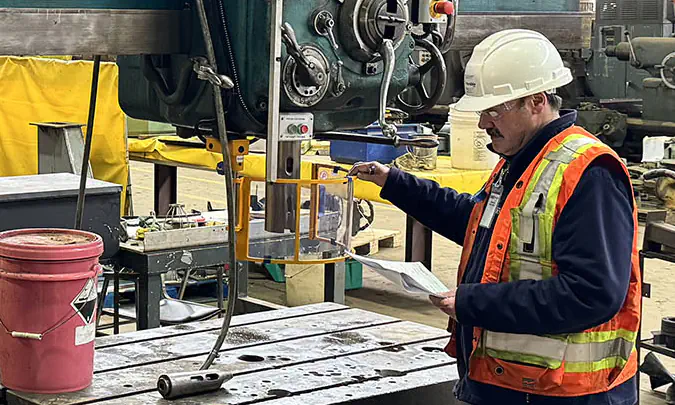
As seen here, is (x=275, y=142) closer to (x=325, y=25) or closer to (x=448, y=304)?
(x=325, y=25)

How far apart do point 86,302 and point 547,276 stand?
1.02 m

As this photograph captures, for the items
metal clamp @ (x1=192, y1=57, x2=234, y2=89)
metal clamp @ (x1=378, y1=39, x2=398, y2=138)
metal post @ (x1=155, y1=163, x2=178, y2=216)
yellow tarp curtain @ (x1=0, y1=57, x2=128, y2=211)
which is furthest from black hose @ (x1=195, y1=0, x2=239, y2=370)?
metal post @ (x1=155, y1=163, x2=178, y2=216)

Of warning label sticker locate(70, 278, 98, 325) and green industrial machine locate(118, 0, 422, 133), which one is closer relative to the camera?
green industrial machine locate(118, 0, 422, 133)

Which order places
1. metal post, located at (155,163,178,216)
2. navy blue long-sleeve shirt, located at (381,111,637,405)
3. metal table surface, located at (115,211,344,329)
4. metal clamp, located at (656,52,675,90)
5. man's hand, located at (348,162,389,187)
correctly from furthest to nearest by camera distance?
metal clamp, located at (656,52,675,90) → metal post, located at (155,163,178,216) → metal table surface, located at (115,211,344,329) → man's hand, located at (348,162,389,187) → navy blue long-sleeve shirt, located at (381,111,637,405)

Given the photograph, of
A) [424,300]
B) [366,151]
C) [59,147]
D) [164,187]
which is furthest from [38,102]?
[424,300]

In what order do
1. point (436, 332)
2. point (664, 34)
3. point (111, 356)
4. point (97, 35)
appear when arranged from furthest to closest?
point (664, 34)
point (436, 332)
point (111, 356)
point (97, 35)

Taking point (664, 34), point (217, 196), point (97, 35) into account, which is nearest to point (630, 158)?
point (664, 34)

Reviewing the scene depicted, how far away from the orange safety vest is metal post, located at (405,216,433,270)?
345 centimetres

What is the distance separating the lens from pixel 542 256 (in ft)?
7.15

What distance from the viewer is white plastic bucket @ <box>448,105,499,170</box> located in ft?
17.9

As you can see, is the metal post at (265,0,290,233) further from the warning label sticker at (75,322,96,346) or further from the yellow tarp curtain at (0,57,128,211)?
the yellow tarp curtain at (0,57,128,211)

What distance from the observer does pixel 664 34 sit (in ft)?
30.1

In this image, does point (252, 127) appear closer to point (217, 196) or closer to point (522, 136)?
point (522, 136)

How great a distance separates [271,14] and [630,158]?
789cm
